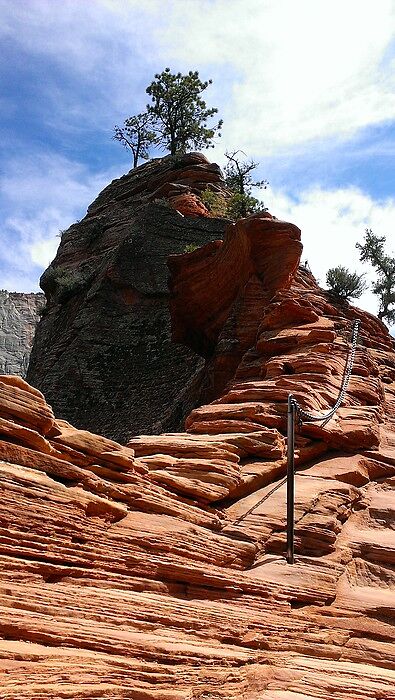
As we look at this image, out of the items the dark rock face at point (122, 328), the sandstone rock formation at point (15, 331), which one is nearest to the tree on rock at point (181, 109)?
the dark rock face at point (122, 328)

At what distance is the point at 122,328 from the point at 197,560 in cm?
1824

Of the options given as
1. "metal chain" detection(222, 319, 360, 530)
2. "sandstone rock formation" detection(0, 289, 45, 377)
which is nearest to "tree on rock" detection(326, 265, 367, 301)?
"metal chain" detection(222, 319, 360, 530)

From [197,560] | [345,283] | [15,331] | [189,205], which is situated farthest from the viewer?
[15,331]

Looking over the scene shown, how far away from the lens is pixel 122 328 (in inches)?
931

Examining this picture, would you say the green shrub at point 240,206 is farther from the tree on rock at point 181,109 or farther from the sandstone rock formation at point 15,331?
the sandstone rock formation at point 15,331

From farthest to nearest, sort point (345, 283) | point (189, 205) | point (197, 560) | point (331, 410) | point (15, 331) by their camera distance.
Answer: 1. point (15, 331)
2. point (189, 205)
3. point (345, 283)
4. point (331, 410)
5. point (197, 560)

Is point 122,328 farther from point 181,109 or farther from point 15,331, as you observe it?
point 15,331

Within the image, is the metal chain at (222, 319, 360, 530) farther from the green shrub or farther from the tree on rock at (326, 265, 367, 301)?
the green shrub

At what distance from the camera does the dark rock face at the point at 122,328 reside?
21.0 m

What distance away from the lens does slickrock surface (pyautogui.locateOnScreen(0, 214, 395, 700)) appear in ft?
13.6

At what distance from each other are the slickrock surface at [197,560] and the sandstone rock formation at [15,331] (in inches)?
2228

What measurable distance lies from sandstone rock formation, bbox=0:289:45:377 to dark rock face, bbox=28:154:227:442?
35888mm

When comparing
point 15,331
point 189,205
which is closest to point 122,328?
point 189,205

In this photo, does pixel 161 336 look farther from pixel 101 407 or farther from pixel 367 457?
pixel 367 457
